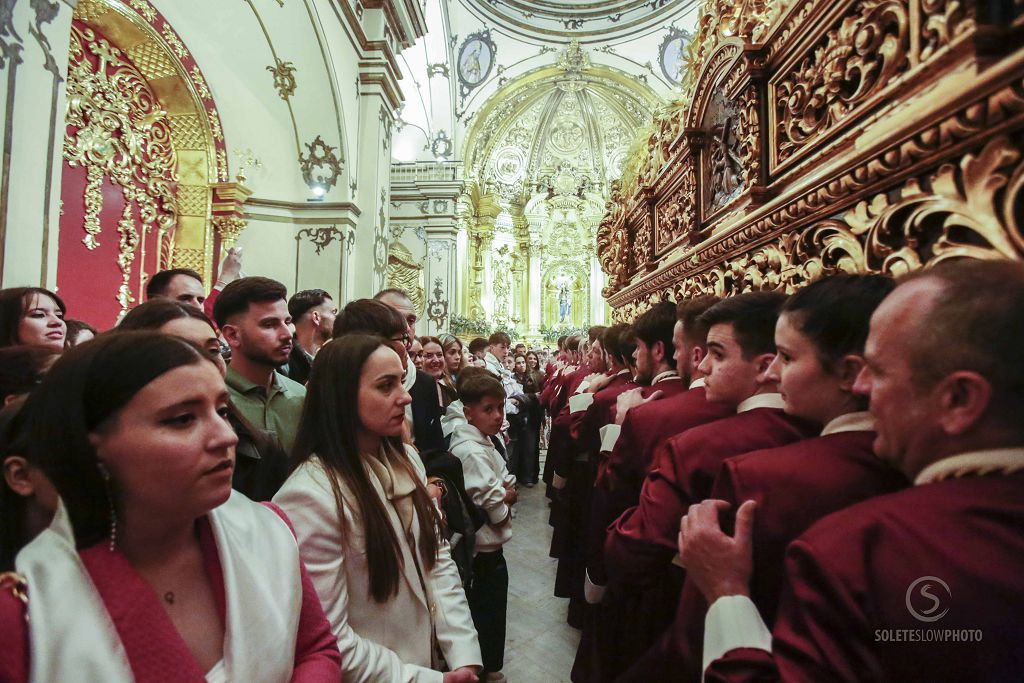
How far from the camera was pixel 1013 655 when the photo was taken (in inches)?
24.6

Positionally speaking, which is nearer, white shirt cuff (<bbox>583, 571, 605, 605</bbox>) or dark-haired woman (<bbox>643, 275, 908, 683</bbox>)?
dark-haired woman (<bbox>643, 275, 908, 683</bbox>)

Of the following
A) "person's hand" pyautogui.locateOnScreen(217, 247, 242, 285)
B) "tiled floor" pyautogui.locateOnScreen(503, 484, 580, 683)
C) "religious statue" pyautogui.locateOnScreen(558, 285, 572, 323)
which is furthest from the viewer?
"religious statue" pyautogui.locateOnScreen(558, 285, 572, 323)

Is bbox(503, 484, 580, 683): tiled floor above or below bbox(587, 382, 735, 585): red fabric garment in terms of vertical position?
below

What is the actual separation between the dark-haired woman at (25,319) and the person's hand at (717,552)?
2.49 m

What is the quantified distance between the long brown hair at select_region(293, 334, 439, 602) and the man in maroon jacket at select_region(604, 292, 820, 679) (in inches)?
25.1

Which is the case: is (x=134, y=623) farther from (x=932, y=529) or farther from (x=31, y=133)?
(x=31, y=133)

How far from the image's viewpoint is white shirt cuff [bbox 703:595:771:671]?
89cm

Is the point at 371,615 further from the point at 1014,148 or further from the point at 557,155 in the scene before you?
the point at 557,155

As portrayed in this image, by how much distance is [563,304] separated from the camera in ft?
63.7

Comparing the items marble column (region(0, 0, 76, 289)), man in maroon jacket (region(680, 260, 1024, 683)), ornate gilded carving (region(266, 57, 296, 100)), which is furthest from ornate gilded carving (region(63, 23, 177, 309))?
man in maroon jacket (region(680, 260, 1024, 683))

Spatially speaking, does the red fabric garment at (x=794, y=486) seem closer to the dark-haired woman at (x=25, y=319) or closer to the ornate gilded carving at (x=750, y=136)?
the ornate gilded carving at (x=750, y=136)

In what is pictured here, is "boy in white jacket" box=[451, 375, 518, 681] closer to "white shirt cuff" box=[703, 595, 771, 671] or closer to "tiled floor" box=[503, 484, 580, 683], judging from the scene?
"tiled floor" box=[503, 484, 580, 683]

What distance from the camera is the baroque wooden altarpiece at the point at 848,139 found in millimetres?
1102

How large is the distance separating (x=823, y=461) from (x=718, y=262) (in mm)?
2000
